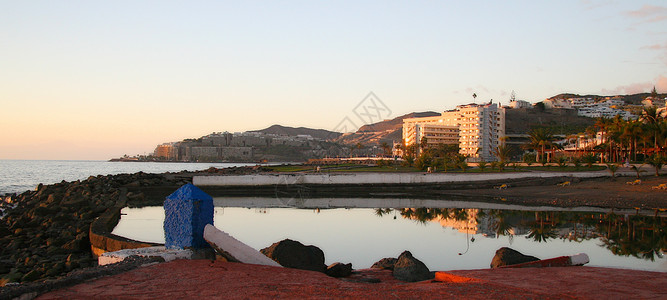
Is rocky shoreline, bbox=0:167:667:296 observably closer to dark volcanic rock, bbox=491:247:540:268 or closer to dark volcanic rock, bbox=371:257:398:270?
dark volcanic rock, bbox=371:257:398:270

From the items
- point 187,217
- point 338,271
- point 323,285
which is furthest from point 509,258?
point 187,217

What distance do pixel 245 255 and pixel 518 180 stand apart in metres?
33.0

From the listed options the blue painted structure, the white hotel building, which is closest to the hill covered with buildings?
the white hotel building

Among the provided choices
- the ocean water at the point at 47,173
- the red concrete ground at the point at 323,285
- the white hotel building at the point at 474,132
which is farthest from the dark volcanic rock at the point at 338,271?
the white hotel building at the point at 474,132

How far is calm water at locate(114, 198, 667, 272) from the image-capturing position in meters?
13.3

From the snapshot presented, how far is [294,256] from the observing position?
915 cm

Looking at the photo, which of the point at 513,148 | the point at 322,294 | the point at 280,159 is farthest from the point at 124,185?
the point at 280,159

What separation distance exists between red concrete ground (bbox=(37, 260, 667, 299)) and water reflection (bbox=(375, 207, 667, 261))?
279 inches

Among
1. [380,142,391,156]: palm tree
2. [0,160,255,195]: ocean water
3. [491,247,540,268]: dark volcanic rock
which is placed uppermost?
[380,142,391,156]: palm tree

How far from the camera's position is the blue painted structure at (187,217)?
833 cm

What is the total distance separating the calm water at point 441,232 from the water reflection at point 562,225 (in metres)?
0.03

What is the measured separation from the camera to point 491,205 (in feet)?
90.8

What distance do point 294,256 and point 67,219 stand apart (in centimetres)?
1371

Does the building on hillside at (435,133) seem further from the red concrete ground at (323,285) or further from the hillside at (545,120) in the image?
the red concrete ground at (323,285)
